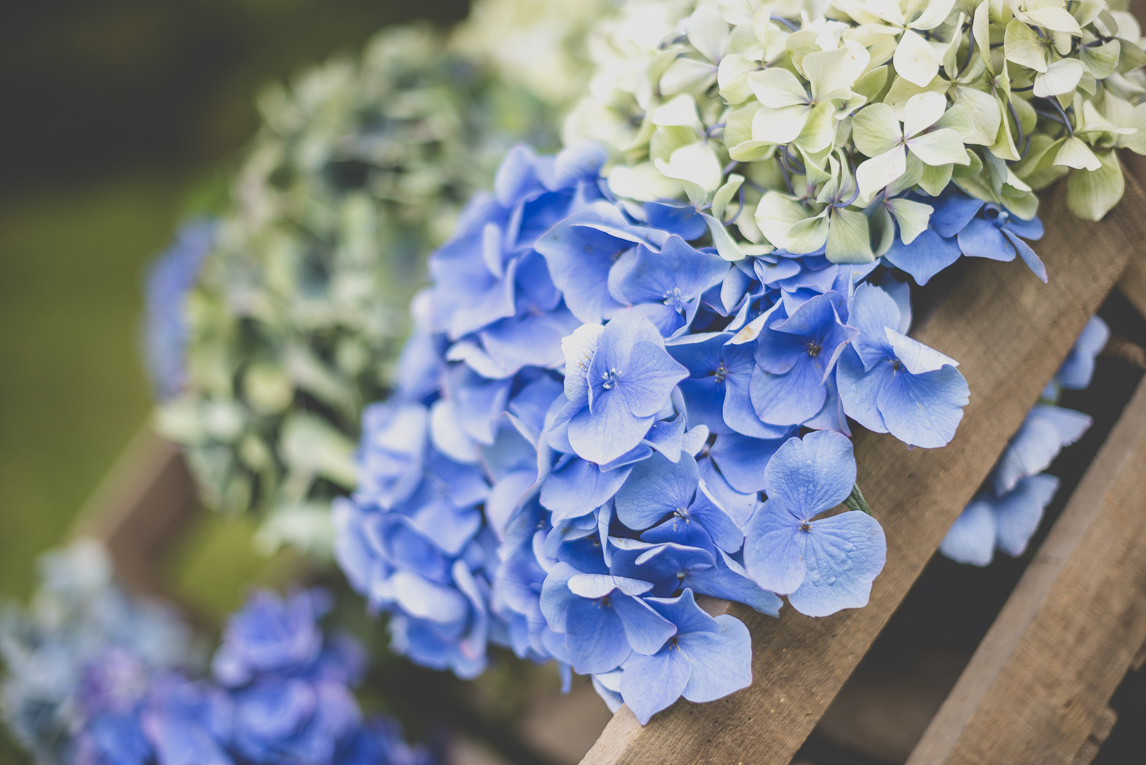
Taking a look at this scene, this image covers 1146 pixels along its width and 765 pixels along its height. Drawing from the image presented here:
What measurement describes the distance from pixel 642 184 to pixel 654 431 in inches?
8.8

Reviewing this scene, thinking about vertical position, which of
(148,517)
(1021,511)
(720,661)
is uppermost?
(720,661)

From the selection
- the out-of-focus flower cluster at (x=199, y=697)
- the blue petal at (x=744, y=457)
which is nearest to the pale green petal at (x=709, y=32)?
the blue petal at (x=744, y=457)

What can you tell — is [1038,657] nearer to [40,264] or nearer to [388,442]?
[388,442]

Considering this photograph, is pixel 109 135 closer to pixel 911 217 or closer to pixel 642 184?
pixel 642 184

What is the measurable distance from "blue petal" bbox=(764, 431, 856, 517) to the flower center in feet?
0.38

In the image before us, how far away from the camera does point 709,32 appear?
1.81ft

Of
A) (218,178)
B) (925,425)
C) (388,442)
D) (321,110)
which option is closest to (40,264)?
(218,178)

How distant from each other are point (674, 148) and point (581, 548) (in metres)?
0.34

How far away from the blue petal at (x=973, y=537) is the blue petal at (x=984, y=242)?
A: 0.66ft

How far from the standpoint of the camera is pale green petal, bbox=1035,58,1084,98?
1.53 ft

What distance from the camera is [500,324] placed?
0.58 m

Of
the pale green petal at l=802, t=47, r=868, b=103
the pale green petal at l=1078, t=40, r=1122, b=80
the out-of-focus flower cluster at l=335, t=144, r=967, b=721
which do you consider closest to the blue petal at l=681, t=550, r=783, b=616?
Answer: the out-of-focus flower cluster at l=335, t=144, r=967, b=721

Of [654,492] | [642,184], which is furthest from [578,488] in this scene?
[642,184]

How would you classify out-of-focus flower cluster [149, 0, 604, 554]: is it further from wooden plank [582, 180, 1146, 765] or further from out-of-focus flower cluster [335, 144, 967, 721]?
wooden plank [582, 180, 1146, 765]
